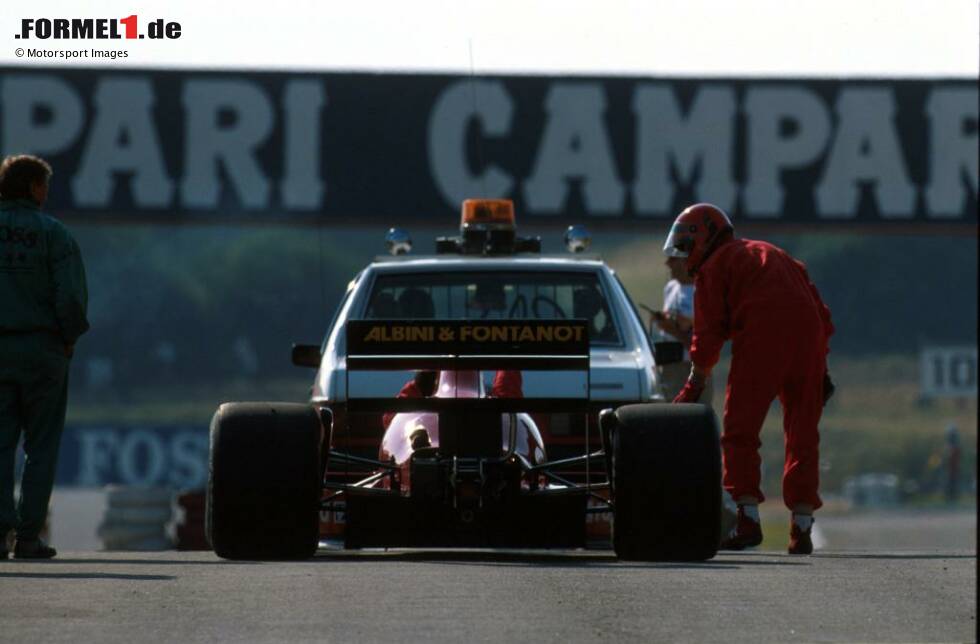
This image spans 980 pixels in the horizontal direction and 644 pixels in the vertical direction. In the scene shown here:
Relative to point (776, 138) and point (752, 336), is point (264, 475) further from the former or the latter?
point (776, 138)

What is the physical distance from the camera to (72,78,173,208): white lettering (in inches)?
1232

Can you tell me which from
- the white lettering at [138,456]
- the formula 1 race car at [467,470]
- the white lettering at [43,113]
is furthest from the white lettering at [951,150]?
the white lettering at [138,456]

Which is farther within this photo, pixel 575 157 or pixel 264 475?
pixel 575 157

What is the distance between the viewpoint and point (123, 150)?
32.1 meters

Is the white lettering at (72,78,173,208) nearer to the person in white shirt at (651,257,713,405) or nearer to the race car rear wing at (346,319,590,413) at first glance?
the person in white shirt at (651,257,713,405)

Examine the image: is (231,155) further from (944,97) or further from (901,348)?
(901,348)

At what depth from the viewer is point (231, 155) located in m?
33.1

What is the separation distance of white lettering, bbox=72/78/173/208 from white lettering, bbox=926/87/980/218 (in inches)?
365

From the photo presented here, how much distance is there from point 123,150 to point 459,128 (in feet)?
13.2

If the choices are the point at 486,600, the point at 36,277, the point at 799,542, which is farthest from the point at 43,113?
the point at 486,600

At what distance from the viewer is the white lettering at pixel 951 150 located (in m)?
31.9

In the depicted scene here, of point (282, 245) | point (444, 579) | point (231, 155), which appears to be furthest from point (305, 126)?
point (282, 245)

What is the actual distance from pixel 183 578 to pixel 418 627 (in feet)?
6.45

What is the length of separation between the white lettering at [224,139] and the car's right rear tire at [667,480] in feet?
72.1
